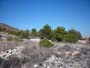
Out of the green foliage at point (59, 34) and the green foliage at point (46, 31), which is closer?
the green foliage at point (59, 34)

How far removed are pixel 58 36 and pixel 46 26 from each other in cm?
810

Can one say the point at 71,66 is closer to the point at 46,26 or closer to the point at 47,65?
the point at 47,65

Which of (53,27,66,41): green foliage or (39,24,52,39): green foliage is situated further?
(39,24,52,39): green foliage

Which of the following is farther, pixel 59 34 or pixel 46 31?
pixel 46 31

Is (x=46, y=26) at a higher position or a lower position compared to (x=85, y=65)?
higher

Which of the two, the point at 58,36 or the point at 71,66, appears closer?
the point at 71,66

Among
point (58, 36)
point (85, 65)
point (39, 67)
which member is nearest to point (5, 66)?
point (39, 67)

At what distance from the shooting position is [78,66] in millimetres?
9141

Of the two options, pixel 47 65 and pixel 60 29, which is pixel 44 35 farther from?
pixel 47 65

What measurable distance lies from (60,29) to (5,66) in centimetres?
3670

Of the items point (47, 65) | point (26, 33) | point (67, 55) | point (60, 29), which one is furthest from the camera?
point (26, 33)

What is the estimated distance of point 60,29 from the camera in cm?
4400

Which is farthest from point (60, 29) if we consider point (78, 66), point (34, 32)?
point (78, 66)

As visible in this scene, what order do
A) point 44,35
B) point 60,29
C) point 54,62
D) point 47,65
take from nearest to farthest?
point 47,65, point 54,62, point 60,29, point 44,35
